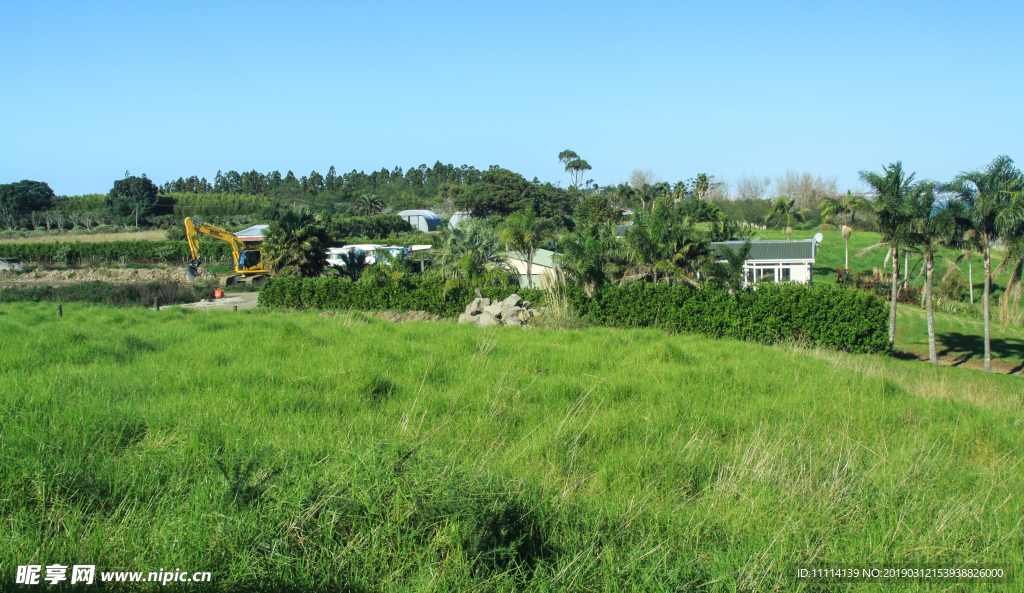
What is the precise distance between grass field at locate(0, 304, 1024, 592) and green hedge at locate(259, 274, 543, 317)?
46.2 feet

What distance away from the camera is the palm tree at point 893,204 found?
22.4 m

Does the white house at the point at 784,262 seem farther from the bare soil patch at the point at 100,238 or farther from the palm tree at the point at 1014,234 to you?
the bare soil patch at the point at 100,238

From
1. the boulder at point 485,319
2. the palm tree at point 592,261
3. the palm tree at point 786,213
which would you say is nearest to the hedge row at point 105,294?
the boulder at point 485,319

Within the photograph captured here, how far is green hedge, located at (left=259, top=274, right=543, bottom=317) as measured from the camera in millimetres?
23000

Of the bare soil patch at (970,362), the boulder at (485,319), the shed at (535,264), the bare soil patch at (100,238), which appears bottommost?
the bare soil patch at (970,362)

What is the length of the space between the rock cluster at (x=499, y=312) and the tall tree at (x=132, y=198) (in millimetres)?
71561

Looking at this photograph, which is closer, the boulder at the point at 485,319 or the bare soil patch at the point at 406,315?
the boulder at the point at 485,319

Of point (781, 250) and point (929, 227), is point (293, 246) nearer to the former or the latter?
point (929, 227)

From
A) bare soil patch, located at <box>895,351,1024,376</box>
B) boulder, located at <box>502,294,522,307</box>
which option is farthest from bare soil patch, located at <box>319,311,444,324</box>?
bare soil patch, located at <box>895,351,1024,376</box>

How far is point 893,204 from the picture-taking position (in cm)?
2241

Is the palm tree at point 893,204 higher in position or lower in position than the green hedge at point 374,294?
higher

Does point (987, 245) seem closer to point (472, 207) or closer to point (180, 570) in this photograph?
point (180, 570)

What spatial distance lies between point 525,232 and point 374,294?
6696 millimetres

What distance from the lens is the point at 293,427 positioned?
5195 millimetres
